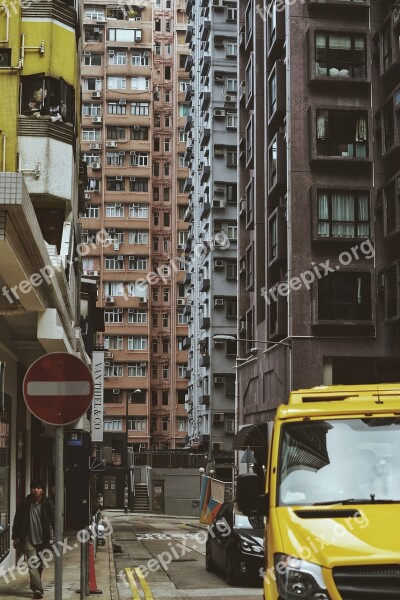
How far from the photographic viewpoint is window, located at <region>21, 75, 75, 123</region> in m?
22.1

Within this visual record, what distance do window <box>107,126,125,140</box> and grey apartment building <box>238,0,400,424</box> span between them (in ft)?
174

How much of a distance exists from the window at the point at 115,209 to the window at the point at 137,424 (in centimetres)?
1802

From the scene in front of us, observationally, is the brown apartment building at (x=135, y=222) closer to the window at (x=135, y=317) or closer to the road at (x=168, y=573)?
the window at (x=135, y=317)

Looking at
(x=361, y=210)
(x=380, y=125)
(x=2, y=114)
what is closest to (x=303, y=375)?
(x=361, y=210)

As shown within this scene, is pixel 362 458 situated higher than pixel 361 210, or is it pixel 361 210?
pixel 361 210

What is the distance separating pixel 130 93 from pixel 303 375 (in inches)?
2417

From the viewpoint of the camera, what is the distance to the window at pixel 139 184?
9269cm

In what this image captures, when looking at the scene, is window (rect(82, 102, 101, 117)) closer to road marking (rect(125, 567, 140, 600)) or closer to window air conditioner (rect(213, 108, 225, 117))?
window air conditioner (rect(213, 108, 225, 117))

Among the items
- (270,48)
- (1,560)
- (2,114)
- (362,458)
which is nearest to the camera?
(362,458)

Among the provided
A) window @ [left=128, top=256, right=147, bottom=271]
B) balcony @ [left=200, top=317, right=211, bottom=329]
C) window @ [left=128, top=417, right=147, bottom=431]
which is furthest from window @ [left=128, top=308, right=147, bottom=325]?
balcony @ [left=200, top=317, right=211, bottom=329]

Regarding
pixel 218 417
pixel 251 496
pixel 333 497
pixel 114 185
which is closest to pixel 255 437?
pixel 218 417

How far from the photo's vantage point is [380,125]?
37.4m

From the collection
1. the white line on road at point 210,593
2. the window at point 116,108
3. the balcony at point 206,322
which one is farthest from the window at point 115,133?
the white line on road at point 210,593

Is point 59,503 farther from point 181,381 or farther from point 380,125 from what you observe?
point 181,381
